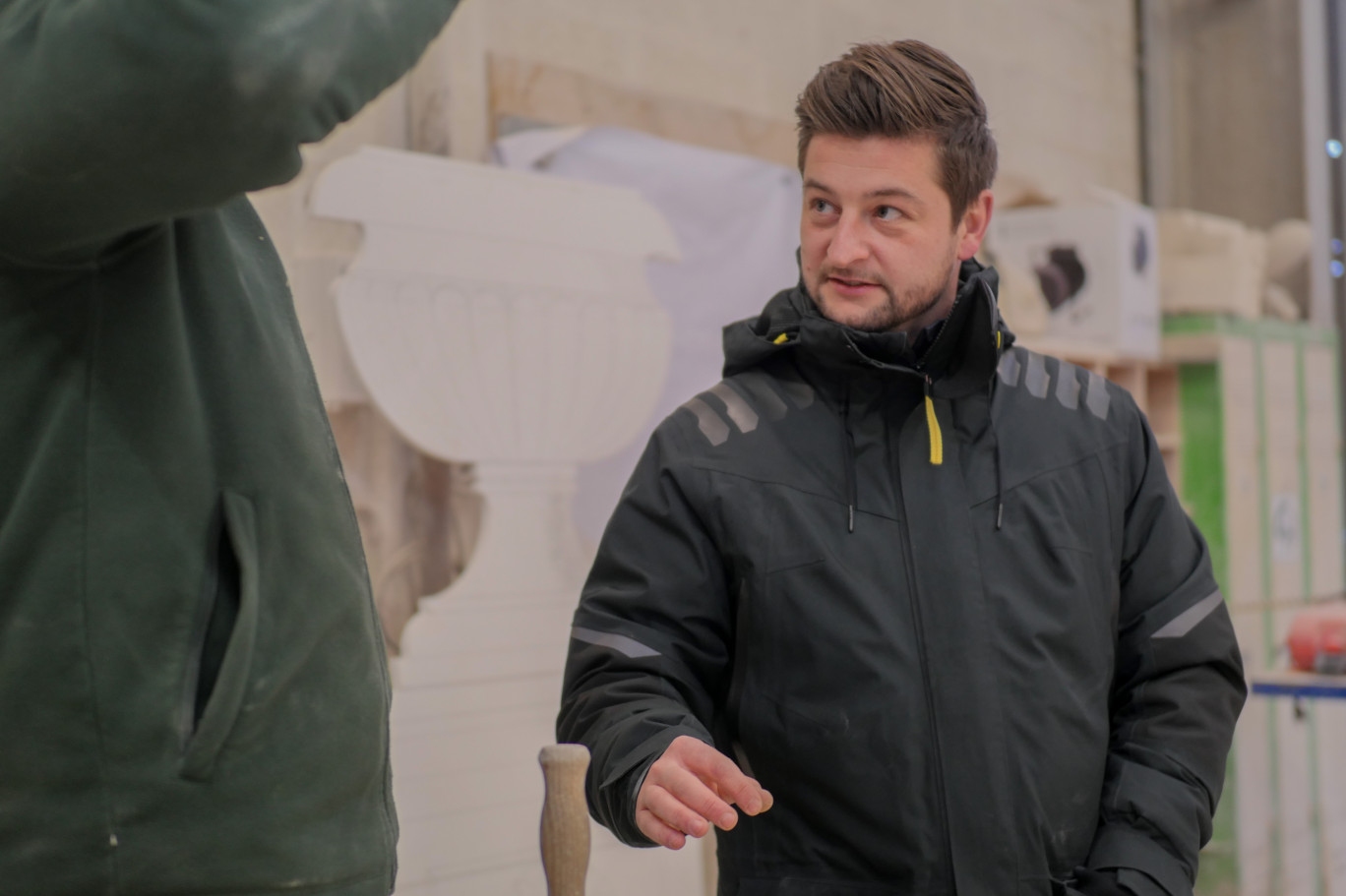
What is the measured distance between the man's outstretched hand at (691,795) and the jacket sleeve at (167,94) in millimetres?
641

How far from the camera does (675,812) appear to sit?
1.15 metres

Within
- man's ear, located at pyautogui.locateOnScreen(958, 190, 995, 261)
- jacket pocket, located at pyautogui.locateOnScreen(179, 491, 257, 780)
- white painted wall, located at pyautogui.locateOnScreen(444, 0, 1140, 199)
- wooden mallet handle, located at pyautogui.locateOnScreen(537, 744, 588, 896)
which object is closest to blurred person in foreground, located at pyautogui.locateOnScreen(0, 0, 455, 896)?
jacket pocket, located at pyautogui.locateOnScreen(179, 491, 257, 780)

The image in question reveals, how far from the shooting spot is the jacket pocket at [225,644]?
0.77 meters

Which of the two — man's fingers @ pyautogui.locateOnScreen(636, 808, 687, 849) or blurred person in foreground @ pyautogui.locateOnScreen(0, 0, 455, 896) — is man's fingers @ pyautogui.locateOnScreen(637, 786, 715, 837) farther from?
blurred person in foreground @ pyautogui.locateOnScreen(0, 0, 455, 896)

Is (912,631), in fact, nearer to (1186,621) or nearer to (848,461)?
(848,461)

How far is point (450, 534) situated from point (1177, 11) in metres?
4.76

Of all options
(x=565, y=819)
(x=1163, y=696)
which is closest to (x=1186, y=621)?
(x=1163, y=696)

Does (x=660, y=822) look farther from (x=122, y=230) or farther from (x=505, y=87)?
(x=505, y=87)

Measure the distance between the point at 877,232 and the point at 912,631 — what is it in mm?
444

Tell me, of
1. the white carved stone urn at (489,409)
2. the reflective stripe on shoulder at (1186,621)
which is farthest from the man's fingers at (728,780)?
the white carved stone urn at (489,409)

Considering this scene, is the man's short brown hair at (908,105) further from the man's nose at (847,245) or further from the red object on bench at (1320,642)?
the red object on bench at (1320,642)

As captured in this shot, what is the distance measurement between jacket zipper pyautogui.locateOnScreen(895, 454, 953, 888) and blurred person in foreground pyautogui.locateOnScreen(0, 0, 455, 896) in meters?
0.68

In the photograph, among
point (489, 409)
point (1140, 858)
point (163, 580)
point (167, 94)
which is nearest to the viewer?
point (167, 94)

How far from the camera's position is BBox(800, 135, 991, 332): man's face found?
1491mm
